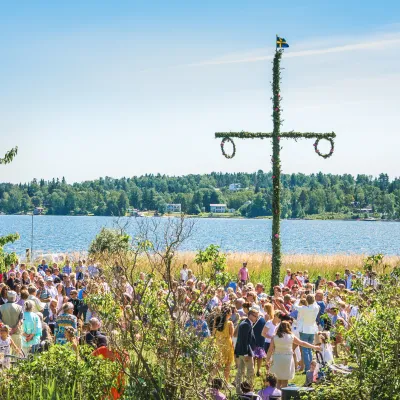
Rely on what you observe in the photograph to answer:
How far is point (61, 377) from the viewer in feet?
34.1

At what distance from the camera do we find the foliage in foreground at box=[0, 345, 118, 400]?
10195mm

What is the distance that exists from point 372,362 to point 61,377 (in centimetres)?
446

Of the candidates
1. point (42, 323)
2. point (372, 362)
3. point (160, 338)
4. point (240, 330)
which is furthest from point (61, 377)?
point (372, 362)

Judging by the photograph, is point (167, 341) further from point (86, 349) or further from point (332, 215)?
point (332, 215)

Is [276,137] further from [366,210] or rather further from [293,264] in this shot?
[366,210]

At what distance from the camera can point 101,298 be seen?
11.0m

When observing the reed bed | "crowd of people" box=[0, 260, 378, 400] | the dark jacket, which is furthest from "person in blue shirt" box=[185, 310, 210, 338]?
the reed bed

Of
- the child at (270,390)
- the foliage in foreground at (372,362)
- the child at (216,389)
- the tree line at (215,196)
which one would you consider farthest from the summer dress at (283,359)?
the tree line at (215,196)

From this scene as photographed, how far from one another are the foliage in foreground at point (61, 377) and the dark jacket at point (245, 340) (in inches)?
112

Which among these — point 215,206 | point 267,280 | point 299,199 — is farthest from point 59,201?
point 267,280

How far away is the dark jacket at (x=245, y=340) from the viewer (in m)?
12.6

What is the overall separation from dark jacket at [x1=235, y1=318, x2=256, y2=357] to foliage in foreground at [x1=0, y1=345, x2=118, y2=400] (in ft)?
9.31

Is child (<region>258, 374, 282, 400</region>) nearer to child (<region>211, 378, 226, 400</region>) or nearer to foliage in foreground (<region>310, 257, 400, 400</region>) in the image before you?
child (<region>211, 378, 226, 400</region>)

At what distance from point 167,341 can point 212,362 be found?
2.34 feet
